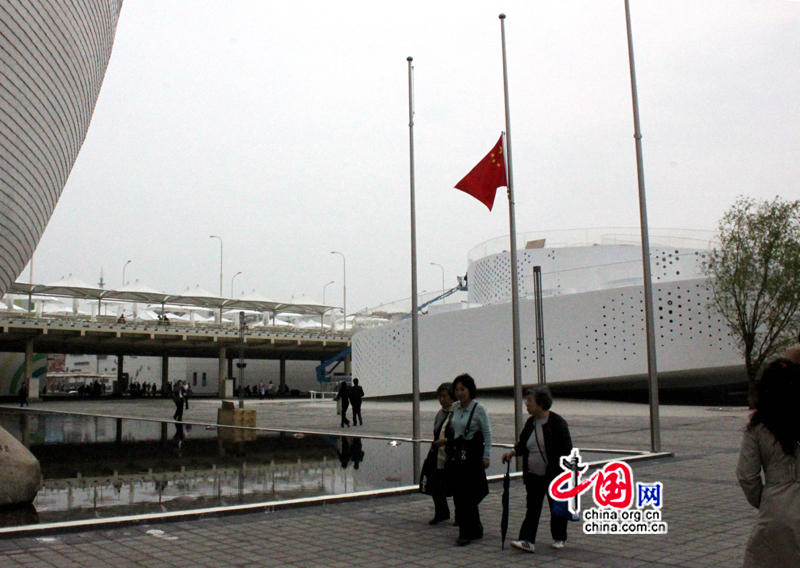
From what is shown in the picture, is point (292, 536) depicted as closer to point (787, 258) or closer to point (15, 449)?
point (15, 449)

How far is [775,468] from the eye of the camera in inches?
118

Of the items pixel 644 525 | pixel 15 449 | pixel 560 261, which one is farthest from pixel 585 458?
pixel 560 261

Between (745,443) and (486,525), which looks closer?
(745,443)

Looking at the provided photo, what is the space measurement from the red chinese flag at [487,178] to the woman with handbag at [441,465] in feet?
17.4

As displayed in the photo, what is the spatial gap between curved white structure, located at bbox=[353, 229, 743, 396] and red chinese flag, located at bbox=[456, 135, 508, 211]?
18900 mm

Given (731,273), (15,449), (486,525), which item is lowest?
(486,525)

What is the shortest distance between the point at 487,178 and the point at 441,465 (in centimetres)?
631

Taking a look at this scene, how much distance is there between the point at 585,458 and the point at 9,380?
184 feet

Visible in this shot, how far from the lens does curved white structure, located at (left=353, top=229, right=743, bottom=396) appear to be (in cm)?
2772

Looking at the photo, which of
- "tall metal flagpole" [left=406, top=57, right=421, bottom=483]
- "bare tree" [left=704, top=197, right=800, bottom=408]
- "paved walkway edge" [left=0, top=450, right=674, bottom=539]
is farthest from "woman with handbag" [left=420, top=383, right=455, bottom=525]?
"bare tree" [left=704, top=197, right=800, bottom=408]

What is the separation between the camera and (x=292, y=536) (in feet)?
19.9

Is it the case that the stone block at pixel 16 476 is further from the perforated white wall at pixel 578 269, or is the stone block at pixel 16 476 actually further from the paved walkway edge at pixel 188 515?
the perforated white wall at pixel 578 269

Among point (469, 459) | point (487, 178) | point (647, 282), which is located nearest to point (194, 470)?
point (469, 459)

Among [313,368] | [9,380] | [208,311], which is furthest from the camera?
[313,368]
